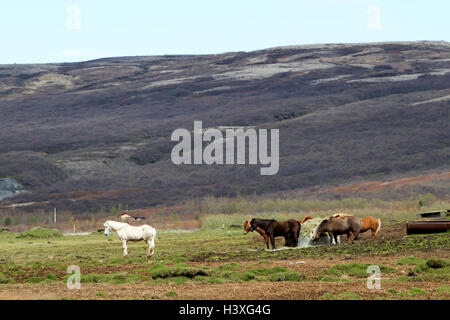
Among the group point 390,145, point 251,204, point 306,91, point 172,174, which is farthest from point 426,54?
point 251,204

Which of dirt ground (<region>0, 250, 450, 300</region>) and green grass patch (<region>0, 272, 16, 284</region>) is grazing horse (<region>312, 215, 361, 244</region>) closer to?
dirt ground (<region>0, 250, 450, 300</region>)

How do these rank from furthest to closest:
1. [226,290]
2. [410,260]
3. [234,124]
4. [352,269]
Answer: [234,124]
[410,260]
[352,269]
[226,290]

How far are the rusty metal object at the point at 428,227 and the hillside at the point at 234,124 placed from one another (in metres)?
46.0

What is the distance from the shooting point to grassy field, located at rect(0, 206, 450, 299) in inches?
659

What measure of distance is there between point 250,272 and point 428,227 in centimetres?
1101

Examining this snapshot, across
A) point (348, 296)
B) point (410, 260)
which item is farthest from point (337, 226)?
point (348, 296)

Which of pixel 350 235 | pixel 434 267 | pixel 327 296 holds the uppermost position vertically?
Answer: pixel 327 296

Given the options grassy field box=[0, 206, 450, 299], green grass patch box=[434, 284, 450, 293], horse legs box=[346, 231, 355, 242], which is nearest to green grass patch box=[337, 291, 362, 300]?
grassy field box=[0, 206, 450, 299]

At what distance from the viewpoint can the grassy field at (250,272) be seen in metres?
16.8

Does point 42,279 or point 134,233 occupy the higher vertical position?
point 134,233

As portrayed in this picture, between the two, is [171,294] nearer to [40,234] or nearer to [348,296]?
[348,296]

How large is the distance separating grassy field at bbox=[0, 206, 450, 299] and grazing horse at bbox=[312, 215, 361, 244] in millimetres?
884

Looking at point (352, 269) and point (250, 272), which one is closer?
point (250, 272)

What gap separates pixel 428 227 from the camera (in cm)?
2955
